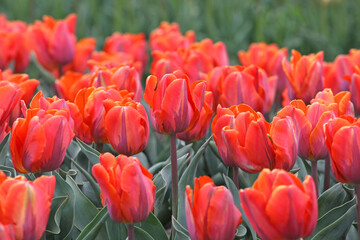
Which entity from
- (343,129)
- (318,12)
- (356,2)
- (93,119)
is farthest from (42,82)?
(356,2)

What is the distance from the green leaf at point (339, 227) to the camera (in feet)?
4.78

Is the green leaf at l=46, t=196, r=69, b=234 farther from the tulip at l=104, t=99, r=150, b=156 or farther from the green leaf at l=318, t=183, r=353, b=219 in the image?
the green leaf at l=318, t=183, r=353, b=219

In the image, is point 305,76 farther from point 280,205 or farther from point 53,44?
point 53,44

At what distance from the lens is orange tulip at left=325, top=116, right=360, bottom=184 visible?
139 cm

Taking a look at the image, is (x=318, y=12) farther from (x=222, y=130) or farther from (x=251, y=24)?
(x=222, y=130)

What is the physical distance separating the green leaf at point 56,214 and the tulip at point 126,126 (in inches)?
8.0

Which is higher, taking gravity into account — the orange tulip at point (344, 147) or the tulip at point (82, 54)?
the orange tulip at point (344, 147)

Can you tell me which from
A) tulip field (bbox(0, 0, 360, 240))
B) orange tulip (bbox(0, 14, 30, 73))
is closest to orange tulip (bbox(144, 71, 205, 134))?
tulip field (bbox(0, 0, 360, 240))

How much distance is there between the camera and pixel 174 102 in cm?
160

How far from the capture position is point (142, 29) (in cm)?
485

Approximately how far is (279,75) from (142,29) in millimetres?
2287

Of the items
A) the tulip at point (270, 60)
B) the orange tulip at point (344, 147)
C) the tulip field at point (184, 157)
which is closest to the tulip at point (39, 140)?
the tulip field at point (184, 157)

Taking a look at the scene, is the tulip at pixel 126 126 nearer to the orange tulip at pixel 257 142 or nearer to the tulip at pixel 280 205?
the orange tulip at pixel 257 142

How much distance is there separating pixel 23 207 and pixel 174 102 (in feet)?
1.71
